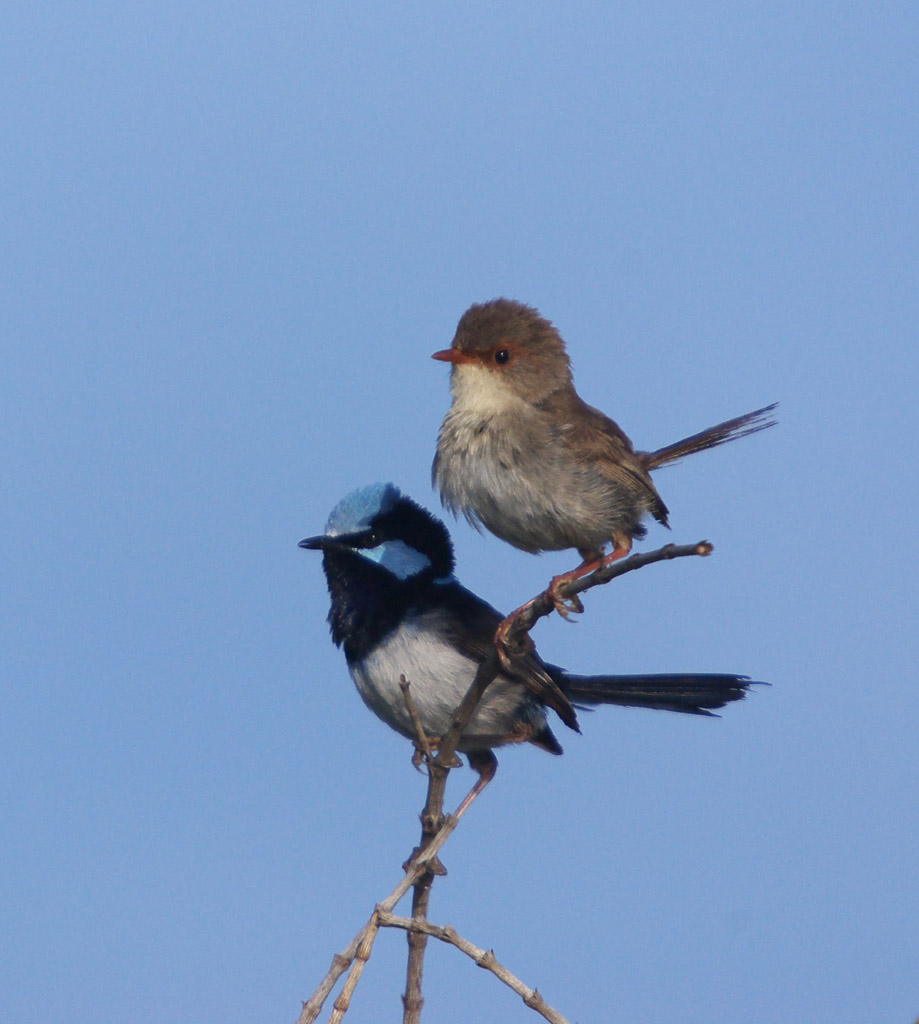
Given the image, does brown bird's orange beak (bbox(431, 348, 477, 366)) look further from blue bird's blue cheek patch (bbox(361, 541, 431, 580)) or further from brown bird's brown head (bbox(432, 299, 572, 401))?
blue bird's blue cheek patch (bbox(361, 541, 431, 580))

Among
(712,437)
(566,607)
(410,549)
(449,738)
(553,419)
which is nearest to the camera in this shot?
(449,738)

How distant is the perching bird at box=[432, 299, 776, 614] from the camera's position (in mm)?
4707

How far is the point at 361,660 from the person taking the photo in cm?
554

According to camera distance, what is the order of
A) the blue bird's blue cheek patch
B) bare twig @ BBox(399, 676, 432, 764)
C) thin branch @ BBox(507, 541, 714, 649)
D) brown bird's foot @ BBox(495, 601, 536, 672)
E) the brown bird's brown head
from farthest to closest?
the blue bird's blue cheek patch < the brown bird's brown head < brown bird's foot @ BBox(495, 601, 536, 672) < bare twig @ BBox(399, 676, 432, 764) < thin branch @ BBox(507, 541, 714, 649)

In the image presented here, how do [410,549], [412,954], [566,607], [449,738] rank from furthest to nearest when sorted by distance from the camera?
[410,549], [566,607], [449,738], [412,954]

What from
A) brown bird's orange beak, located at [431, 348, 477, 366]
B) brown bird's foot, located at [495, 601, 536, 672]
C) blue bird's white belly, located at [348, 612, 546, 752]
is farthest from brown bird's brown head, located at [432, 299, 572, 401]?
blue bird's white belly, located at [348, 612, 546, 752]

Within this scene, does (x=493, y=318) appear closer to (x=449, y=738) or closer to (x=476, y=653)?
(x=476, y=653)

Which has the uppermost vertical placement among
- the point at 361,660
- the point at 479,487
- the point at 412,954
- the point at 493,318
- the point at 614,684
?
the point at 493,318

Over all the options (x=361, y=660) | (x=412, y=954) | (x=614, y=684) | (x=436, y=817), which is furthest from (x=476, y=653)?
(x=412, y=954)

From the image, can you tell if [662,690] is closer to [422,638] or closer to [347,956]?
[422,638]

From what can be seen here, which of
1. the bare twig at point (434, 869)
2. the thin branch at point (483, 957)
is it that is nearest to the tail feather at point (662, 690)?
the bare twig at point (434, 869)

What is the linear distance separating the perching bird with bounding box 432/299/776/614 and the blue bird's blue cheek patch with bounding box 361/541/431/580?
2.77 ft

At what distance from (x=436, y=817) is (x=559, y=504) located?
129cm

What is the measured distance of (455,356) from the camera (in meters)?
5.08
